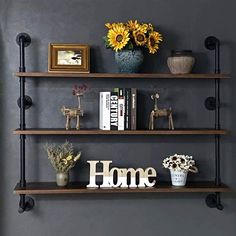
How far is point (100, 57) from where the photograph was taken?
7.92 feet

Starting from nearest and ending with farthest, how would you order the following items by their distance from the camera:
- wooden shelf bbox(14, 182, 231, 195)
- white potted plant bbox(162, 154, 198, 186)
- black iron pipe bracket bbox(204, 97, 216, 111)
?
wooden shelf bbox(14, 182, 231, 195), white potted plant bbox(162, 154, 198, 186), black iron pipe bracket bbox(204, 97, 216, 111)

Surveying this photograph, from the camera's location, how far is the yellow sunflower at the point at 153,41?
7.57ft

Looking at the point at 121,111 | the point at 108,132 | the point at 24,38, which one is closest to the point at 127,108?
the point at 121,111

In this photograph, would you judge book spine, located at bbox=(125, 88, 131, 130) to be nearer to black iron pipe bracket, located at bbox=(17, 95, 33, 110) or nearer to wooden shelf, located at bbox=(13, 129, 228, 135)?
wooden shelf, located at bbox=(13, 129, 228, 135)

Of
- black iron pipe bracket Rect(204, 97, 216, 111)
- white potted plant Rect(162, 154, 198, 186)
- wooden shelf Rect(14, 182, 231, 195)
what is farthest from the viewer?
black iron pipe bracket Rect(204, 97, 216, 111)

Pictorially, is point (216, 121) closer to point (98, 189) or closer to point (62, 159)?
point (98, 189)

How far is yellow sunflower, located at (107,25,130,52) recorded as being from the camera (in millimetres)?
2246

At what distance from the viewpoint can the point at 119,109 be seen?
2291 mm

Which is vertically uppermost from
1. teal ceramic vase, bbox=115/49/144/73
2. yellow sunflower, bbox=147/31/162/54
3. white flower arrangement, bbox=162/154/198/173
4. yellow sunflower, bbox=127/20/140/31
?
yellow sunflower, bbox=127/20/140/31

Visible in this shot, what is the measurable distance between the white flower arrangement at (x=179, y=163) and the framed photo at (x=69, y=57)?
599 millimetres

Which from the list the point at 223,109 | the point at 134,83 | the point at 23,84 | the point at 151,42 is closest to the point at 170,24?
the point at 151,42

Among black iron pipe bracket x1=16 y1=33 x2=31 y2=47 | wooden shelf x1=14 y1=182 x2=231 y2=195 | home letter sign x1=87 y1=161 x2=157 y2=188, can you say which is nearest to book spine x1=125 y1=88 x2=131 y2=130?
home letter sign x1=87 y1=161 x2=157 y2=188

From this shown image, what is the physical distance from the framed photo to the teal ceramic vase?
0.51ft

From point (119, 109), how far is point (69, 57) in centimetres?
35
